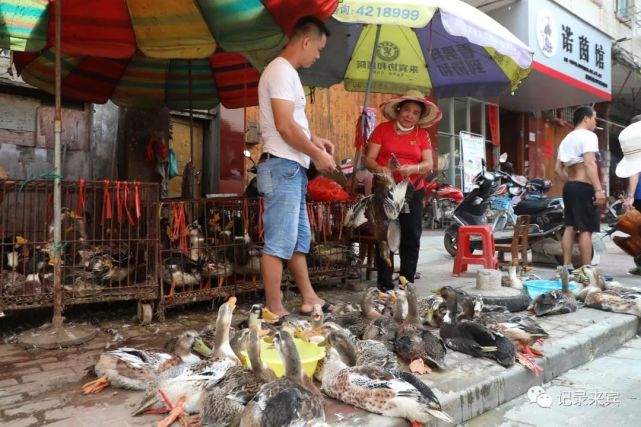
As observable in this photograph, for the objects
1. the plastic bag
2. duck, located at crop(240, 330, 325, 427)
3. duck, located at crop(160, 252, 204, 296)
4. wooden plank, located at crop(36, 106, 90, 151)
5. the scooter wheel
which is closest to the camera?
duck, located at crop(240, 330, 325, 427)

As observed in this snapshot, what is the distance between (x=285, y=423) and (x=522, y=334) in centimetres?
208

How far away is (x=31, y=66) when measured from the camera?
512 centimetres

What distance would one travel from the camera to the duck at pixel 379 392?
224 cm

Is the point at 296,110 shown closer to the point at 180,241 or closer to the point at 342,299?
the point at 180,241

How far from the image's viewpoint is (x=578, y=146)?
6051 mm

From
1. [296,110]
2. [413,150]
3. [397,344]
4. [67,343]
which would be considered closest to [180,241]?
[67,343]

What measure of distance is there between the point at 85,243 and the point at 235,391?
92.7 inches

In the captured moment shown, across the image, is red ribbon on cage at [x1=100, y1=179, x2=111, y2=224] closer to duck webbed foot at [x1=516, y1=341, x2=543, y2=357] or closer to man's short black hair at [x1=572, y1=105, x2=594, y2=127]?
duck webbed foot at [x1=516, y1=341, x2=543, y2=357]

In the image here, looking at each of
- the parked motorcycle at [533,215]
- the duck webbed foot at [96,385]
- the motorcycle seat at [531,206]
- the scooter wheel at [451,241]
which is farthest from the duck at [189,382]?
the motorcycle seat at [531,206]

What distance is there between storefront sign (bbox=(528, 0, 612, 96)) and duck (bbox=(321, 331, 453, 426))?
11.3m

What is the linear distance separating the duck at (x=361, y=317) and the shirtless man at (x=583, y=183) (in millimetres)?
3325

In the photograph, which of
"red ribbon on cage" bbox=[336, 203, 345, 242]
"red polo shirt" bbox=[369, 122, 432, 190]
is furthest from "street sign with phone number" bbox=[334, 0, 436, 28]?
"red ribbon on cage" bbox=[336, 203, 345, 242]

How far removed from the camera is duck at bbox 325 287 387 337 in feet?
11.6

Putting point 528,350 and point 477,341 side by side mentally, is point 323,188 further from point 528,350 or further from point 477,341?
point 528,350
